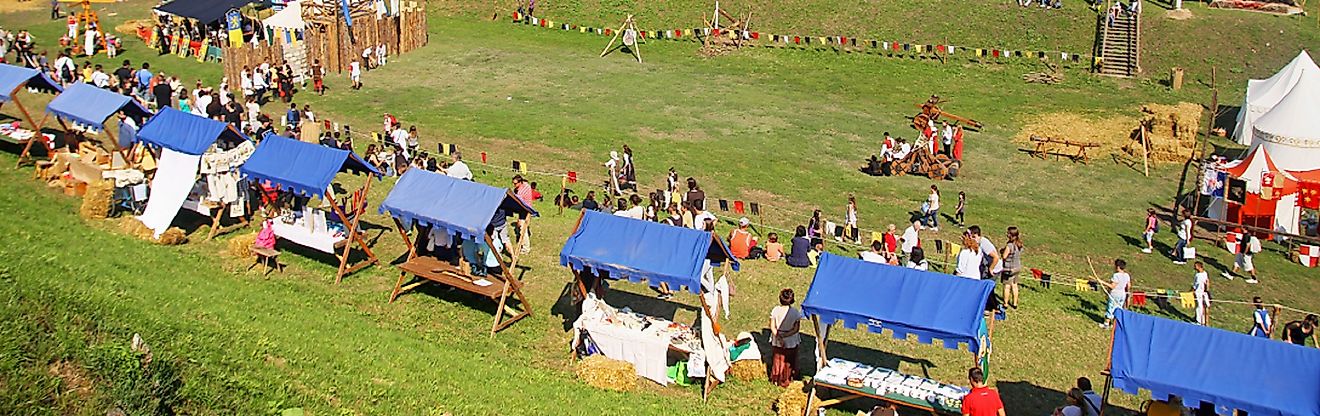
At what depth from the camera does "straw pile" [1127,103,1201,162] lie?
3419 cm

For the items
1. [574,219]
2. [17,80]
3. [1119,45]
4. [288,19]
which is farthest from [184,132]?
[1119,45]

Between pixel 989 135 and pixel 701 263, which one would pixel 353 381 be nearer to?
pixel 701 263

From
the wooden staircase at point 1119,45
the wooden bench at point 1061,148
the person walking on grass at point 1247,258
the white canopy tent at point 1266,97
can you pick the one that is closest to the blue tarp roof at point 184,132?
the person walking on grass at point 1247,258

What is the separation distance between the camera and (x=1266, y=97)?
3675 centimetres

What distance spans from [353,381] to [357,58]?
25.5 m

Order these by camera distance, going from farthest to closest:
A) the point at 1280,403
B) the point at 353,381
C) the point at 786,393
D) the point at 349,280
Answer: the point at 349,280 < the point at 786,393 < the point at 353,381 < the point at 1280,403

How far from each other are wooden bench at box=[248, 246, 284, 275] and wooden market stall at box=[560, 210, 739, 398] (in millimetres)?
6216

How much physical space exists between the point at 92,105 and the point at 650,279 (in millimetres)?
14722

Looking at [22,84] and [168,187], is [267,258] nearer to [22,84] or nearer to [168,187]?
[168,187]

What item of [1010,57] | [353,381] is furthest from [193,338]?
[1010,57]

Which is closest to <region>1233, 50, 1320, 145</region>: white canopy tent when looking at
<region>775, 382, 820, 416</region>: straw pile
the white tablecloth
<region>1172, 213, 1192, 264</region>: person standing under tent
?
<region>1172, 213, 1192, 264</region>: person standing under tent

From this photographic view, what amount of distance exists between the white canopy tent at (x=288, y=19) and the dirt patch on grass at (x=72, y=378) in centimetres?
2578

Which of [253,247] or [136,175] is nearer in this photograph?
[253,247]

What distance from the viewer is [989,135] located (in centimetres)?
3612
